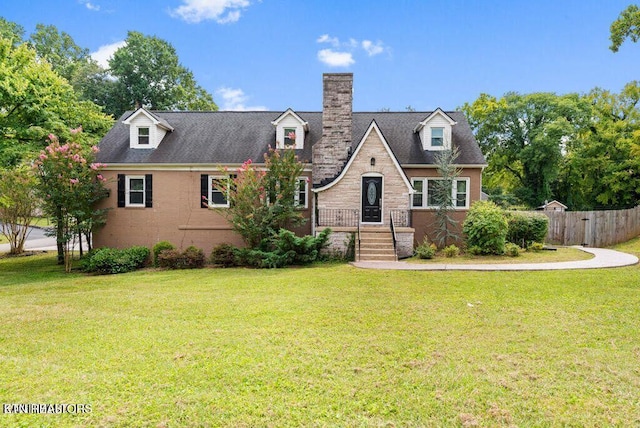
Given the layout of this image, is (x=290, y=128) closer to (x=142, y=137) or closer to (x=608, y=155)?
(x=142, y=137)

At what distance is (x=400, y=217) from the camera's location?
15734 mm

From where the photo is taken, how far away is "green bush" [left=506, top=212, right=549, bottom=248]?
16.0m

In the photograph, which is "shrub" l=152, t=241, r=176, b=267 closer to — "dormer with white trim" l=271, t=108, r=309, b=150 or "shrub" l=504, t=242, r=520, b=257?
"dormer with white trim" l=271, t=108, r=309, b=150

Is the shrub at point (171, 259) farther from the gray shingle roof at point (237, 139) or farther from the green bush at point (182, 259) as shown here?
the gray shingle roof at point (237, 139)

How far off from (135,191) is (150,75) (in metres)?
24.8

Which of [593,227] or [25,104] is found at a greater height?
[25,104]

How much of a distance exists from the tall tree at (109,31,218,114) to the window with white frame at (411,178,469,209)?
99.7 feet

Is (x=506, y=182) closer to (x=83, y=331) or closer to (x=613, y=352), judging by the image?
(x=613, y=352)

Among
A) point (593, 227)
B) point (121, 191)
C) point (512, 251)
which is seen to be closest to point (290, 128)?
point (121, 191)

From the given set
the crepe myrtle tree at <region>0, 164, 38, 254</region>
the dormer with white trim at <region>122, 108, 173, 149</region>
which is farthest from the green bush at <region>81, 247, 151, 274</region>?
the crepe myrtle tree at <region>0, 164, 38, 254</region>

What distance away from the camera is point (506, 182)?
39656 millimetres

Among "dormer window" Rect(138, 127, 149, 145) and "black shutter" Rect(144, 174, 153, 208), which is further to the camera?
"dormer window" Rect(138, 127, 149, 145)

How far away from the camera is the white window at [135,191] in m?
17.1

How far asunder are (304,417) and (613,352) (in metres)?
4.58
